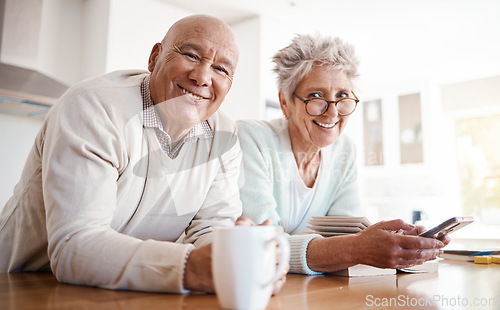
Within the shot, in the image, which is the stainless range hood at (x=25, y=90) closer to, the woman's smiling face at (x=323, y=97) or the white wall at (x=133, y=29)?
the white wall at (x=133, y=29)

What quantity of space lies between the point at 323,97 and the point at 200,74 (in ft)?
1.94

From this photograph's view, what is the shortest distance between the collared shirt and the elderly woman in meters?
0.27

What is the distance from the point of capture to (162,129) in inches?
39.6

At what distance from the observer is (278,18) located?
149 inches

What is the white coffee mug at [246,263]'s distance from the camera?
1.72 feet

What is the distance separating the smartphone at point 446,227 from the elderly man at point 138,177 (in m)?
0.49

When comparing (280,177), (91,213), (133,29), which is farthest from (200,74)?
(133,29)

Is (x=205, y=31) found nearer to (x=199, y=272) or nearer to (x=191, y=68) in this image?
(x=191, y=68)

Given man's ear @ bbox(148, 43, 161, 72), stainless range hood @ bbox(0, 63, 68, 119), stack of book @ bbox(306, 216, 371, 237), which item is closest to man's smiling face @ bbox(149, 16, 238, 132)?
man's ear @ bbox(148, 43, 161, 72)

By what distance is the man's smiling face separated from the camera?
1023 millimetres

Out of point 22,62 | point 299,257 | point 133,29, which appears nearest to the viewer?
point 299,257

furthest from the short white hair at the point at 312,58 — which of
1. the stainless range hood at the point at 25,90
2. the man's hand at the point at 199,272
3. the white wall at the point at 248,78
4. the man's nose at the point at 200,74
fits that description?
the white wall at the point at 248,78

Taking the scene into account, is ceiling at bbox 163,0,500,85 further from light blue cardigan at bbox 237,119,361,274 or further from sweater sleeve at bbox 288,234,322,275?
sweater sleeve at bbox 288,234,322,275

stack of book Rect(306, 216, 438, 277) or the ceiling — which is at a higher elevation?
the ceiling
